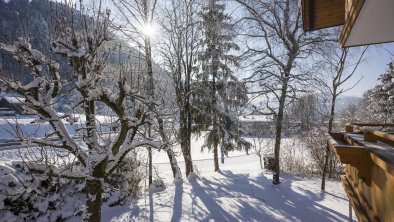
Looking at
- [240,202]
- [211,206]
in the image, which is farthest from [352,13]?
[240,202]

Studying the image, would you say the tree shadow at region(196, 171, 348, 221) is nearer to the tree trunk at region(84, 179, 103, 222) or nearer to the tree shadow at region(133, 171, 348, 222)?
the tree shadow at region(133, 171, 348, 222)

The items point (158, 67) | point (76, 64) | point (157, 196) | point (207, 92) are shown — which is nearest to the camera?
point (76, 64)

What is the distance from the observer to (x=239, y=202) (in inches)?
443

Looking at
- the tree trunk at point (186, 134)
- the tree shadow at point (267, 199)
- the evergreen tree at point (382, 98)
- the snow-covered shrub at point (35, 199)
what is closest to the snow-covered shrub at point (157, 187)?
the tree shadow at point (267, 199)

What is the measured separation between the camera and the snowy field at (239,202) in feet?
32.3

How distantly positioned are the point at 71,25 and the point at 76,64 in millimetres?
913

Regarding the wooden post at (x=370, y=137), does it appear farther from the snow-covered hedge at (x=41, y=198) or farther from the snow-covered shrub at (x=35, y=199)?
the snow-covered shrub at (x=35, y=199)

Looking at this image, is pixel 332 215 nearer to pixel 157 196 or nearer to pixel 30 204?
pixel 157 196

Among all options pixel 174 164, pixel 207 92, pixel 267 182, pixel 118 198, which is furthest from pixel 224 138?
pixel 118 198

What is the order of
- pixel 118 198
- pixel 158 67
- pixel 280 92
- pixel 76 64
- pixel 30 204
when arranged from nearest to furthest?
pixel 76 64 < pixel 30 204 < pixel 118 198 < pixel 280 92 < pixel 158 67

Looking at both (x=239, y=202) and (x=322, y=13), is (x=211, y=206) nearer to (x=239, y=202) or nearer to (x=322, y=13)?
(x=239, y=202)

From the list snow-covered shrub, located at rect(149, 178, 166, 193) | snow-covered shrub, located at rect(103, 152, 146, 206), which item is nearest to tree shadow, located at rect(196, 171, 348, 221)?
snow-covered shrub, located at rect(149, 178, 166, 193)

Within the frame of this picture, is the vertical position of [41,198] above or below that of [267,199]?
above

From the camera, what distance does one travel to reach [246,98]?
1415 cm
